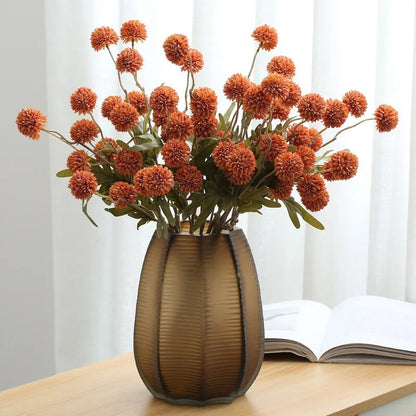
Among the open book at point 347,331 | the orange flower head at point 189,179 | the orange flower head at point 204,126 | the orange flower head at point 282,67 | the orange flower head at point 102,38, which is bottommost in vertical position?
the open book at point 347,331

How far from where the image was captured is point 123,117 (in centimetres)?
84

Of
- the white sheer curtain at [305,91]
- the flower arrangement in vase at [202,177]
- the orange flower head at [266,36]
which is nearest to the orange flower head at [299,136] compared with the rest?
the flower arrangement in vase at [202,177]

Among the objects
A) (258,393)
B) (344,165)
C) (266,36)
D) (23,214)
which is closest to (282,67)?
(266,36)

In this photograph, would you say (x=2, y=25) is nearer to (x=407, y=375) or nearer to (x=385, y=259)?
(x=385, y=259)

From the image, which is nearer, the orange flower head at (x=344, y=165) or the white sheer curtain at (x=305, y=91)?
the orange flower head at (x=344, y=165)

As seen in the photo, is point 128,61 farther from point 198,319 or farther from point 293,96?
point 198,319

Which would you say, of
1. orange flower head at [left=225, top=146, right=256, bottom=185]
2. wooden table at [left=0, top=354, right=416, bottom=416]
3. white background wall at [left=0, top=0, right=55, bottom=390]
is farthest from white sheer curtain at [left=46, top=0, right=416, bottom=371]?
orange flower head at [left=225, top=146, right=256, bottom=185]

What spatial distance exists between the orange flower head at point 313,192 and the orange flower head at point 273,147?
0.14 ft

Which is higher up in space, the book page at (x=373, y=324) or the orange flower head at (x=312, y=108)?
the orange flower head at (x=312, y=108)

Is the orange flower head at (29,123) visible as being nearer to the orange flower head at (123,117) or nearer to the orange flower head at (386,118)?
the orange flower head at (123,117)

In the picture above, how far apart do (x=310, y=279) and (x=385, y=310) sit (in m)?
0.33

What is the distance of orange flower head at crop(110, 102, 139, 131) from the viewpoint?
84cm

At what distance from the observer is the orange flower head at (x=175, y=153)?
2.78 ft

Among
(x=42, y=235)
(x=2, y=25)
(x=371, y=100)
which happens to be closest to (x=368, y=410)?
(x=371, y=100)
